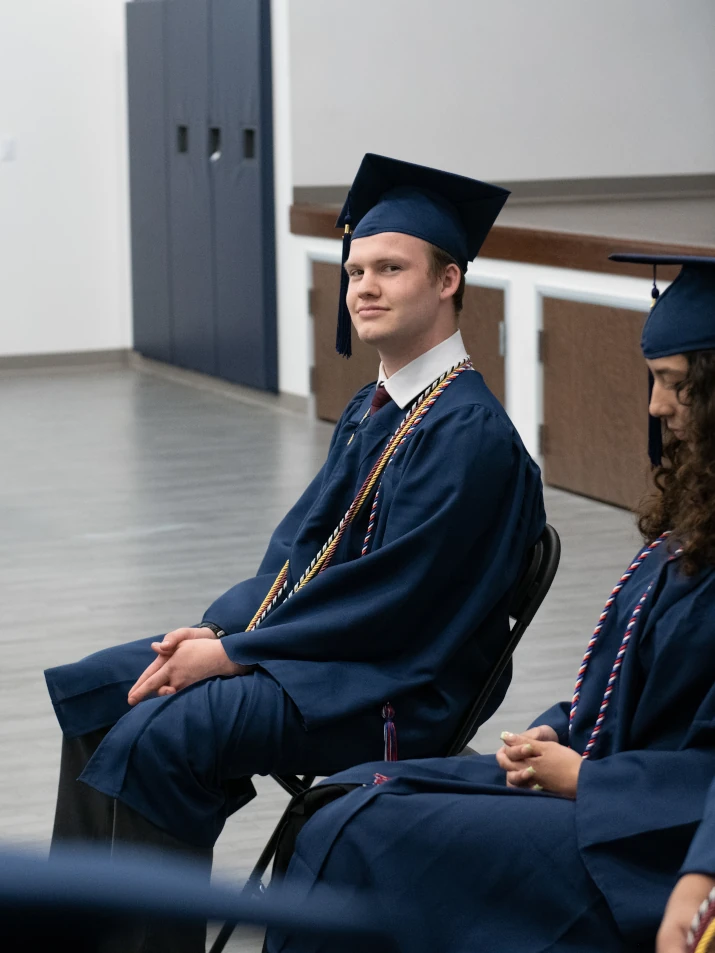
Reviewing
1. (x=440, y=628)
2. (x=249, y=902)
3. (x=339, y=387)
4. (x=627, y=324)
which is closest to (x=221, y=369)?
(x=339, y=387)

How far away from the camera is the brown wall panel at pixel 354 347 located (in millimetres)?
6367

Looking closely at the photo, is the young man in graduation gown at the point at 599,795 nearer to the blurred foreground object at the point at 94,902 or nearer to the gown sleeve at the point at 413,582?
the gown sleeve at the point at 413,582

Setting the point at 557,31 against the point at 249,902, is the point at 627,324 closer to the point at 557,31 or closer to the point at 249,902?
the point at 557,31

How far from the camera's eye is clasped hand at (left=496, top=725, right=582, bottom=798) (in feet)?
5.81

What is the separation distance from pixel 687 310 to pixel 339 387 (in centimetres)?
561

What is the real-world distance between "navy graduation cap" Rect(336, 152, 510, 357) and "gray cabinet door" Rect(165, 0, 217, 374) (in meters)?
6.10

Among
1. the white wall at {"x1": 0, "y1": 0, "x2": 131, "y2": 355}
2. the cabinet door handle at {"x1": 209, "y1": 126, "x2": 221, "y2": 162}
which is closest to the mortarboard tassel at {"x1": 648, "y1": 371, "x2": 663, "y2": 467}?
the cabinet door handle at {"x1": 209, "y1": 126, "x2": 221, "y2": 162}

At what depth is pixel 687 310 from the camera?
1.87 metres

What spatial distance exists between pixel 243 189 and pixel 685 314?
633cm

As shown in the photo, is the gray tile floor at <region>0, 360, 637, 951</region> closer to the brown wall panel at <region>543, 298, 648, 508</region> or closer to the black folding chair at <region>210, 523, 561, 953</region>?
the brown wall panel at <region>543, 298, 648, 508</region>

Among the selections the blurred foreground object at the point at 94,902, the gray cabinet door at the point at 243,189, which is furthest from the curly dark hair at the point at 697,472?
the gray cabinet door at the point at 243,189

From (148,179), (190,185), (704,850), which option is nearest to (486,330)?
(190,185)

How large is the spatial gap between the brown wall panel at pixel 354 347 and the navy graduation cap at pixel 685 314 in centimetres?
440

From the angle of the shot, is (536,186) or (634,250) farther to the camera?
(536,186)
